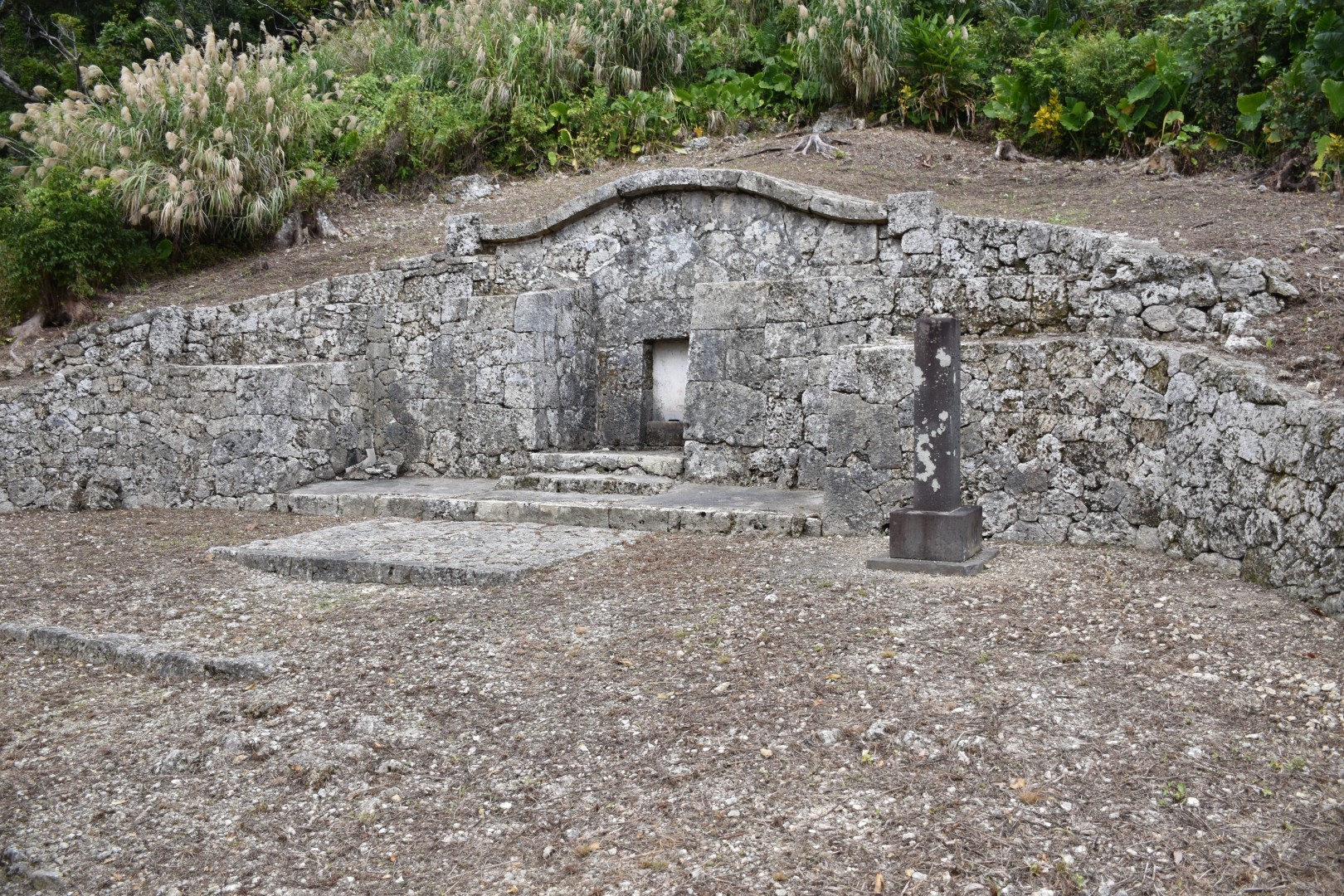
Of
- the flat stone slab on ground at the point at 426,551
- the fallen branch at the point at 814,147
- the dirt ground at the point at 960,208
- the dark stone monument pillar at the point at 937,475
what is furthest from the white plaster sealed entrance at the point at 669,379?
the dark stone monument pillar at the point at 937,475

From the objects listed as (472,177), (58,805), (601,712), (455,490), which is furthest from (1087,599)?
(472,177)

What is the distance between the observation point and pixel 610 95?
14.1 m

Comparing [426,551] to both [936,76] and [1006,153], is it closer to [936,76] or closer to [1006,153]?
[1006,153]

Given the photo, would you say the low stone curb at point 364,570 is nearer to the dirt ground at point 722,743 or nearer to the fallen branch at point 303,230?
the dirt ground at point 722,743

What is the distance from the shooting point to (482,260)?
10.3 m

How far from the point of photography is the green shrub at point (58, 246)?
10.8 m

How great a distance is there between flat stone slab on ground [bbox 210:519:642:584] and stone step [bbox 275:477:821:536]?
21 centimetres

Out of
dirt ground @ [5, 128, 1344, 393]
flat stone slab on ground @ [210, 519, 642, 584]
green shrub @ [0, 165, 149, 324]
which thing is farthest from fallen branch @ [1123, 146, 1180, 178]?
green shrub @ [0, 165, 149, 324]

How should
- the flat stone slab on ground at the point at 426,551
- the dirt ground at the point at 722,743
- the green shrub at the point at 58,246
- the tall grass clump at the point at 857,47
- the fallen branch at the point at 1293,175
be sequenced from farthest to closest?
the tall grass clump at the point at 857,47 < the green shrub at the point at 58,246 < the fallen branch at the point at 1293,175 < the flat stone slab on ground at the point at 426,551 < the dirt ground at the point at 722,743

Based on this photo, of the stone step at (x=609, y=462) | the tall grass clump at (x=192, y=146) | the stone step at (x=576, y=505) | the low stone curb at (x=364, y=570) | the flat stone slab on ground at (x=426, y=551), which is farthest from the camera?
the tall grass clump at (x=192, y=146)

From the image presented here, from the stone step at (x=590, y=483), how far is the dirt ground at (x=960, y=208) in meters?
3.61

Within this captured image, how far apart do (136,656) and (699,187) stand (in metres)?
6.28

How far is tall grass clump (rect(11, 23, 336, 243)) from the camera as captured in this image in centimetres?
1165

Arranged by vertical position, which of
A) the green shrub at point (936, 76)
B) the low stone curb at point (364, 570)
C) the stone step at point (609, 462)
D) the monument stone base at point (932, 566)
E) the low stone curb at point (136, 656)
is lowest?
the low stone curb at point (136, 656)
